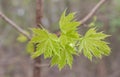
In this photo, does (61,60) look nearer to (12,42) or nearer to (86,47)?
(86,47)

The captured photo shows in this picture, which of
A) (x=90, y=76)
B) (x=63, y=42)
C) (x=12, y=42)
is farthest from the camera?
(x=12, y=42)

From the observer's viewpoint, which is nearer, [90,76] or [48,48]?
[48,48]

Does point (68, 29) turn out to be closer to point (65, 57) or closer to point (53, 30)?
point (65, 57)

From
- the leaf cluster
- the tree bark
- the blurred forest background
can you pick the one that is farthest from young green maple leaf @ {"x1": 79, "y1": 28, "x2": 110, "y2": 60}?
the blurred forest background

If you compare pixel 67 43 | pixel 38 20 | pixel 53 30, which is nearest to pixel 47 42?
pixel 67 43

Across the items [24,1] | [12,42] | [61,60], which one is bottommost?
[61,60]

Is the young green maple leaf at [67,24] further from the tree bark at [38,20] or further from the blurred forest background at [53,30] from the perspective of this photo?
the blurred forest background at [53,30]

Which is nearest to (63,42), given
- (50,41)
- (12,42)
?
(50,41)

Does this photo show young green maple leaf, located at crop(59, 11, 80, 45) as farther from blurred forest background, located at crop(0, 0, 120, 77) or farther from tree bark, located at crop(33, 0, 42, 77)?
blurred forest background, located at crop(0, 0, 120, 77)
